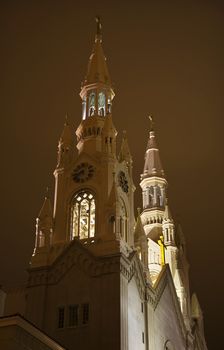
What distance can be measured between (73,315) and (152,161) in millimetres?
32573

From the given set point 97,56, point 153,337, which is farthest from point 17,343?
point 97,56

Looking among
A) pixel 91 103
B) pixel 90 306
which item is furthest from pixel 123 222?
pixel 91 103

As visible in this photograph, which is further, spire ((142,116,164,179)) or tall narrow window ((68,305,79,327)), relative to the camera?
spire ((142,116,164,179))

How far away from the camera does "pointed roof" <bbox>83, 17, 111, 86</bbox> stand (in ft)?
210

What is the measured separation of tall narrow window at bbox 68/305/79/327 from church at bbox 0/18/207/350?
79 mm

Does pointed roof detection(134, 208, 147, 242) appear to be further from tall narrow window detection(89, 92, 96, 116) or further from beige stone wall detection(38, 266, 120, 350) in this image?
tall narrow window detection(89, 92, 96, 116)

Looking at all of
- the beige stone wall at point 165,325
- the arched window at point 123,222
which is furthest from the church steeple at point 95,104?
the beige stone wall at point 165,325

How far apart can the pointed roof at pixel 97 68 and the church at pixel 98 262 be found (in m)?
0.12

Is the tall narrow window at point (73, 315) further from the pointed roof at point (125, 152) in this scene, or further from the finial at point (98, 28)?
the finial at point (98, 28)

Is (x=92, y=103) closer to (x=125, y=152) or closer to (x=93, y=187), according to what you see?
(x=125, y=152)

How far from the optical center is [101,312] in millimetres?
47406

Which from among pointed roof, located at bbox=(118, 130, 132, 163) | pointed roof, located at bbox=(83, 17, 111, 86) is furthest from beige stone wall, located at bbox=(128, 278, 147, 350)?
pointed roof, located at bbox=(83, 17, 111, 86)

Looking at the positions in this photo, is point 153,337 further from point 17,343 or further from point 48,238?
point 17,343

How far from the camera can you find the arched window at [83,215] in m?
54.1
